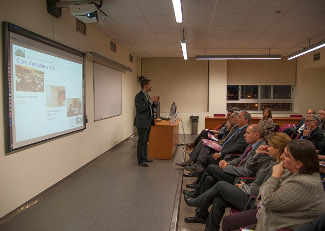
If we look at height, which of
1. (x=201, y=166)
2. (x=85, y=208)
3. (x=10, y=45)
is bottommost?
(x=85, y=208)

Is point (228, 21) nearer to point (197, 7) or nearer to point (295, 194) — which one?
point (197, 7)

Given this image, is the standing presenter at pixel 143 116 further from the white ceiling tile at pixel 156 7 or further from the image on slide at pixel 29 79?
the image on slide at pixel 29 79

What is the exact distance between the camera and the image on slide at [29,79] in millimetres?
2868

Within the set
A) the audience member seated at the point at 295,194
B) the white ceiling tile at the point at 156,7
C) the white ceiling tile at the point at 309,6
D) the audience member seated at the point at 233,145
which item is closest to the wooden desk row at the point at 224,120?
the audience member seated at the point at 233,145

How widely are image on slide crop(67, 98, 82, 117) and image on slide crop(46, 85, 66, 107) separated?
0.21 m

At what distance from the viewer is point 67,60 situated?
3.99 metres

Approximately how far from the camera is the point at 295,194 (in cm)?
149

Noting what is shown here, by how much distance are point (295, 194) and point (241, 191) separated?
763 millimetres

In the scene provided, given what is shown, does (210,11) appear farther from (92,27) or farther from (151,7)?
(92,27)

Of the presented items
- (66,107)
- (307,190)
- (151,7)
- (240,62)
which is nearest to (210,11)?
(151,7)

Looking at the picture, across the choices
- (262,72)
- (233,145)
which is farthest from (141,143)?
(262,72)

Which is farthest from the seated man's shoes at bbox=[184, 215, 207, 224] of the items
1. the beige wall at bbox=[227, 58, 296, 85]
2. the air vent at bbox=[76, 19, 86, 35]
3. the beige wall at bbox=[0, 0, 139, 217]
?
the beige wall at bbox=[227, 58, 296, 85]

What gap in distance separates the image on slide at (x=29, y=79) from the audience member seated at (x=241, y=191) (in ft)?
7.75

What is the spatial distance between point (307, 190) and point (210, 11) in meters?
3.44
